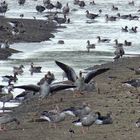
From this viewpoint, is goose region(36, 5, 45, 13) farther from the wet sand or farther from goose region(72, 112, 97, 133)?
goose region(72, 112, 97, 133)

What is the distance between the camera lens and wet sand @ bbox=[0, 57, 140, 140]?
18047 mm

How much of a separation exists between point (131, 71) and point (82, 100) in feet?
31.6

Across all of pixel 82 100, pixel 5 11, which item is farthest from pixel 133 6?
pixel 82 100

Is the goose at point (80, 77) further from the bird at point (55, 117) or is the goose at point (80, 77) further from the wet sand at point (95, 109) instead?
the bird at point (55, 117)

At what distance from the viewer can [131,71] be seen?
33.6m

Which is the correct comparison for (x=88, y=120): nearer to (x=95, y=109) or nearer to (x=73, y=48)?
(x=95, y=109)

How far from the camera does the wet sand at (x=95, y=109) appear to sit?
18.0 meters

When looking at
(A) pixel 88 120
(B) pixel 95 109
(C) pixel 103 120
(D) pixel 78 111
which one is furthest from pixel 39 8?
(A) pixel 88 120

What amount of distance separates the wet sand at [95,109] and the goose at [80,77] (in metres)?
0.36

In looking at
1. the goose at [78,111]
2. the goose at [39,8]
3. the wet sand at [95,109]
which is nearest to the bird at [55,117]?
the wet sand at [95,109]

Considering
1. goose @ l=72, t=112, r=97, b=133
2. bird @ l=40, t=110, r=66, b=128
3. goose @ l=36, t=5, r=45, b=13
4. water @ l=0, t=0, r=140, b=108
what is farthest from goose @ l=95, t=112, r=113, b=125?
goose @ l=36, t=5, r=45, b=13

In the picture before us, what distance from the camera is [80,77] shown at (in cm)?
2442

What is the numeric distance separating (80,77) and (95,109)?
2640 millimetres

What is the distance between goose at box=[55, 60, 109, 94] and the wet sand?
14.1 inches
